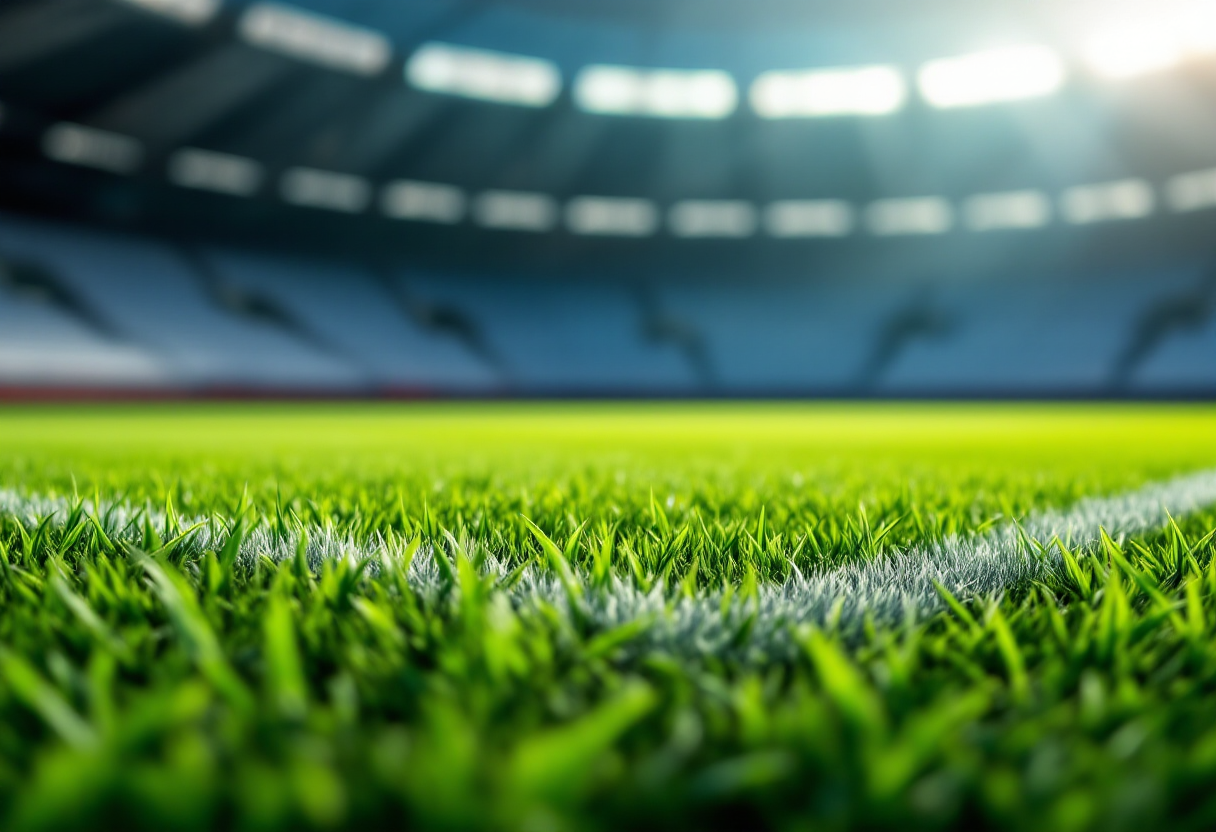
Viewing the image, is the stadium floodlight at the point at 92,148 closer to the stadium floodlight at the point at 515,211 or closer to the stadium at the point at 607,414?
the stadium at the point at 607,414

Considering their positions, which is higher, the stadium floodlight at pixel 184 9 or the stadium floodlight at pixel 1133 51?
the stadium floodlight at pixel 184 9

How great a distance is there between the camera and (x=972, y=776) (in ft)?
1.65

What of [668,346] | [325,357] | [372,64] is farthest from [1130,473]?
[668,346]

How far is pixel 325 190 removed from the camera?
24719 millimetres

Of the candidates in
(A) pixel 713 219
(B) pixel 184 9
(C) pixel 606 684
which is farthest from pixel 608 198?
(C) pixel 606 684

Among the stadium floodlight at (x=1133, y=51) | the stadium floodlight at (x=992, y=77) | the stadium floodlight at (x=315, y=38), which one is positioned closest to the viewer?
the stadium floodlight at (x=315, y=38)

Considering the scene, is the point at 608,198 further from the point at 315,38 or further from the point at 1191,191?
the point at 1191,191

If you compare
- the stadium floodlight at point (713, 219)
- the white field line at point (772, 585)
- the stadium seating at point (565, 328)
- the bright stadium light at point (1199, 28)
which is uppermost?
the stadium floodlight at point (713, 219)

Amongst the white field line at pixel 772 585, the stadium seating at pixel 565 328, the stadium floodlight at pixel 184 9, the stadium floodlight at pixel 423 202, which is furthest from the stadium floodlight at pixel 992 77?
the white field line at pixel 772 585

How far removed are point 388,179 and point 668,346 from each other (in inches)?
440

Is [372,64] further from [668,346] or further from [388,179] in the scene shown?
[668,346]

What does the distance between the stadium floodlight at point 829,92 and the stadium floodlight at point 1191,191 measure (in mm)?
9680

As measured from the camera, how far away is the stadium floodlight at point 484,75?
19.8 metres

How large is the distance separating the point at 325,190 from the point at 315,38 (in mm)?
7007
